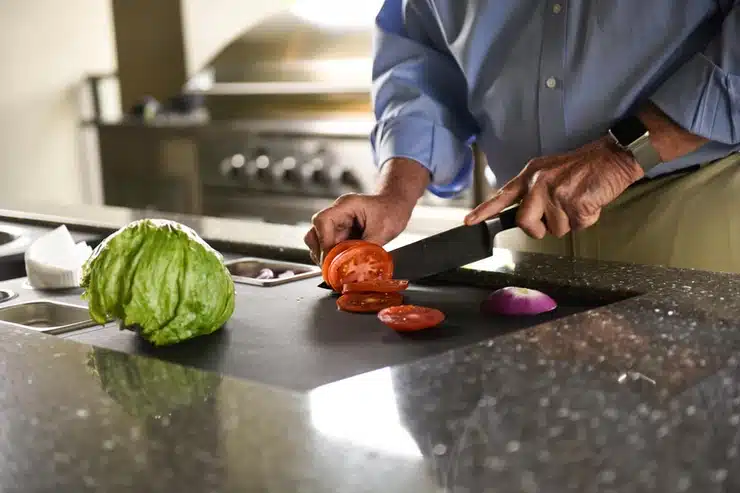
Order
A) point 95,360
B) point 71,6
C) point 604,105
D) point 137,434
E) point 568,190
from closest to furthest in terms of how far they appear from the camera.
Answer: point 137,434 → point 95,360 → point 568,190 → point 604,105 → point 71,6

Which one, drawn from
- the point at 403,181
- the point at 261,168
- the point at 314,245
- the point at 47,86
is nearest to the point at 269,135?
the point at 261,168

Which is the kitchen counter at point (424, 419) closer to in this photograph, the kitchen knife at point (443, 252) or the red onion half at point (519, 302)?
the red onion half at point (519, 302)

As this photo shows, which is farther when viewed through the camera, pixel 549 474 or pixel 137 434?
pixel 137 434

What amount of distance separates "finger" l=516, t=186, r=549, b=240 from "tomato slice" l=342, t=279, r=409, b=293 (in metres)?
0.21

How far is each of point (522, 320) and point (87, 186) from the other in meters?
3.76

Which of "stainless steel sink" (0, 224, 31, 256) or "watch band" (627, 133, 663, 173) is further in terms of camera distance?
"stainless steel sink" (0, 224, 31, 256)

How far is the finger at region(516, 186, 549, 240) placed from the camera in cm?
142

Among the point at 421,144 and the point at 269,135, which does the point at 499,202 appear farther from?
the point at 269,135

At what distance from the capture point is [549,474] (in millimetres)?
666

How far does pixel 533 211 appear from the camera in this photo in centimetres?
142

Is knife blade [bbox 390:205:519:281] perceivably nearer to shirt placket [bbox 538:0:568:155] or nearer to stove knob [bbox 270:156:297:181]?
shirt placket [bbox 538:0:568:155]

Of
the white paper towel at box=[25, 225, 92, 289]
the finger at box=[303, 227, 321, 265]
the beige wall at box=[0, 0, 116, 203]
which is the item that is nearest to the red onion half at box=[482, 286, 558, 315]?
the finger at box=[303, 227, 321, 265]

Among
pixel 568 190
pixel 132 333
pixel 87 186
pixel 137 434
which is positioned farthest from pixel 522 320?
pixel 87 186

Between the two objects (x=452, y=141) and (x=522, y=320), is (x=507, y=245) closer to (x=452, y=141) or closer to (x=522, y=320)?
(x=452, y=141)
